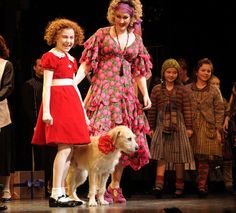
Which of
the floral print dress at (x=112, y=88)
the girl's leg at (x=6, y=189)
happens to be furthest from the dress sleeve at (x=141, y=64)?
the girl's leg at (x=6, y=189)

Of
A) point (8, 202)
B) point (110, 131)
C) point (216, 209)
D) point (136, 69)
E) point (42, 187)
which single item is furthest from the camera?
point (42, 187)

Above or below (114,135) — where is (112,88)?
above

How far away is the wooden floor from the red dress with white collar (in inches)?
20.3

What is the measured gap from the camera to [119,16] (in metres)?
6.41

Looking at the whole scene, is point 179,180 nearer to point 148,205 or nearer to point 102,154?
point 148,205

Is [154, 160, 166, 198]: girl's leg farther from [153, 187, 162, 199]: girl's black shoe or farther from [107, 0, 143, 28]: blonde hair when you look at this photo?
[107, 0, 143, 28]: blonde hair

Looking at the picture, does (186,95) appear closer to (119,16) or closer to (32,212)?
(119,16)

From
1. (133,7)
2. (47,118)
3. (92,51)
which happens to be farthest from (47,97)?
(133,7)

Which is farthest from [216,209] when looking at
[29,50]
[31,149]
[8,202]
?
[29,50]

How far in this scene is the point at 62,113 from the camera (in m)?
6.04

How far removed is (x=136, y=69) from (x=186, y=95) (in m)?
0.87

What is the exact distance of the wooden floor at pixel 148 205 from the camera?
5586 mm

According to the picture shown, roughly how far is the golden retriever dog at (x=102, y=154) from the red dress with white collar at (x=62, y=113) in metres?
0.11

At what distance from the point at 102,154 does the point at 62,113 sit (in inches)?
16.7
